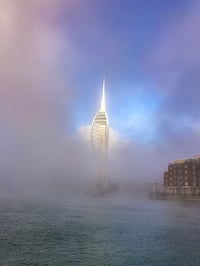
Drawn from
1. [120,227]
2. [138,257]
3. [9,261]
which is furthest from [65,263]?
[120,227]

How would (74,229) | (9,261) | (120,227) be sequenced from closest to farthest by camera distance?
(9,261)
(74,229)
(120,227)

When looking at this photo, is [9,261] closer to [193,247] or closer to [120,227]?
[193,247]

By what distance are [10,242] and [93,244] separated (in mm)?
15079

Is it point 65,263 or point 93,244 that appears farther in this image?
point 93,244

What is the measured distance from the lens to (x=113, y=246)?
64.1m

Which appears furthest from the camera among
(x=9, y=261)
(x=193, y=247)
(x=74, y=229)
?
(x=74, y=229)

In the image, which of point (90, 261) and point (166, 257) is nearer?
point (90, 261)

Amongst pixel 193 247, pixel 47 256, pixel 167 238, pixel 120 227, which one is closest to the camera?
pixel 47 256

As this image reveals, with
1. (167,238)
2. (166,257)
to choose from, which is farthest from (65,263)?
(167,238)

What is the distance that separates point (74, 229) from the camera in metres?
85.8

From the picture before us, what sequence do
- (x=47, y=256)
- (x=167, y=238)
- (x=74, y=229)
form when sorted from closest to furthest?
(x=47, y=256) < (x=167, y=238) < (x=74, y=229)

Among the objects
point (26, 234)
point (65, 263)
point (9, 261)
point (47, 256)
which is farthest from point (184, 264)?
point (26, 234)

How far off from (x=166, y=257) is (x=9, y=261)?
78.1 ft

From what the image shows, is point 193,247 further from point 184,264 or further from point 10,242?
point 10,242
